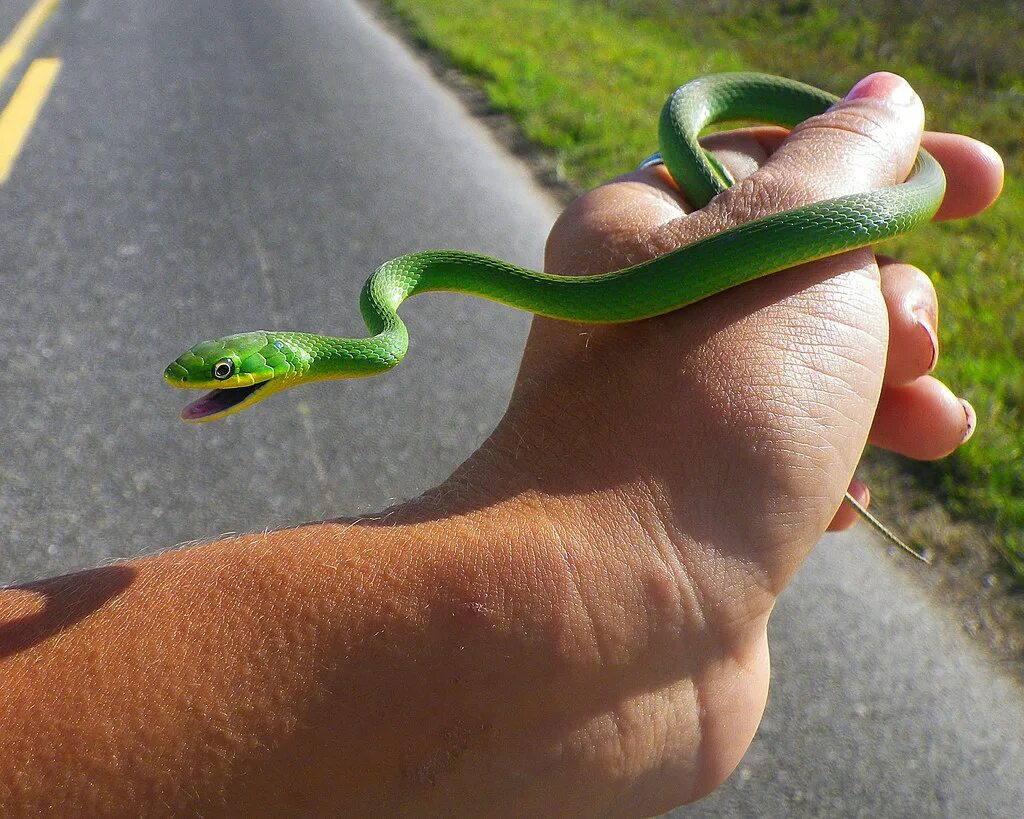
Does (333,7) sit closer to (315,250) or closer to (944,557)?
(315,250)

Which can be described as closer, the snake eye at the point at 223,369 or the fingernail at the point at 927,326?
the fingernail at the point at 927,326

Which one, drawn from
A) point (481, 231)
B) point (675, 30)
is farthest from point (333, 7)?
point (481, 231)

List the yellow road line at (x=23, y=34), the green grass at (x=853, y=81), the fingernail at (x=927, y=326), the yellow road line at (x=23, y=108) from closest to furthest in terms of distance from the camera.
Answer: the fingernail at (x=927, y=326)
the green grass at (x=853, y=81)
the yellow road line at (x=23, y=108)
the yellow road line at (x=23, y=34)

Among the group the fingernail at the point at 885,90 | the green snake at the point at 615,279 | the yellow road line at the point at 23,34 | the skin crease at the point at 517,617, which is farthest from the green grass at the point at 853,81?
the yellow road line at the point at 23,34

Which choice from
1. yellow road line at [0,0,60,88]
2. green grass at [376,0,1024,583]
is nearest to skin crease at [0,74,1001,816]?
green grass at [376,0,1024,583]

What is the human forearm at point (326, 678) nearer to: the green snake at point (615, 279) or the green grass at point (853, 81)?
the green snake at point (615, 279)

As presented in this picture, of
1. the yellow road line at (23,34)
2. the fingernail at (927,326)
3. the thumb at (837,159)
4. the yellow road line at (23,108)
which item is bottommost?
the yellow road line at (23,108)

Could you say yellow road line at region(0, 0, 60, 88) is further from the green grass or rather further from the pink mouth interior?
the pink mouth interior
